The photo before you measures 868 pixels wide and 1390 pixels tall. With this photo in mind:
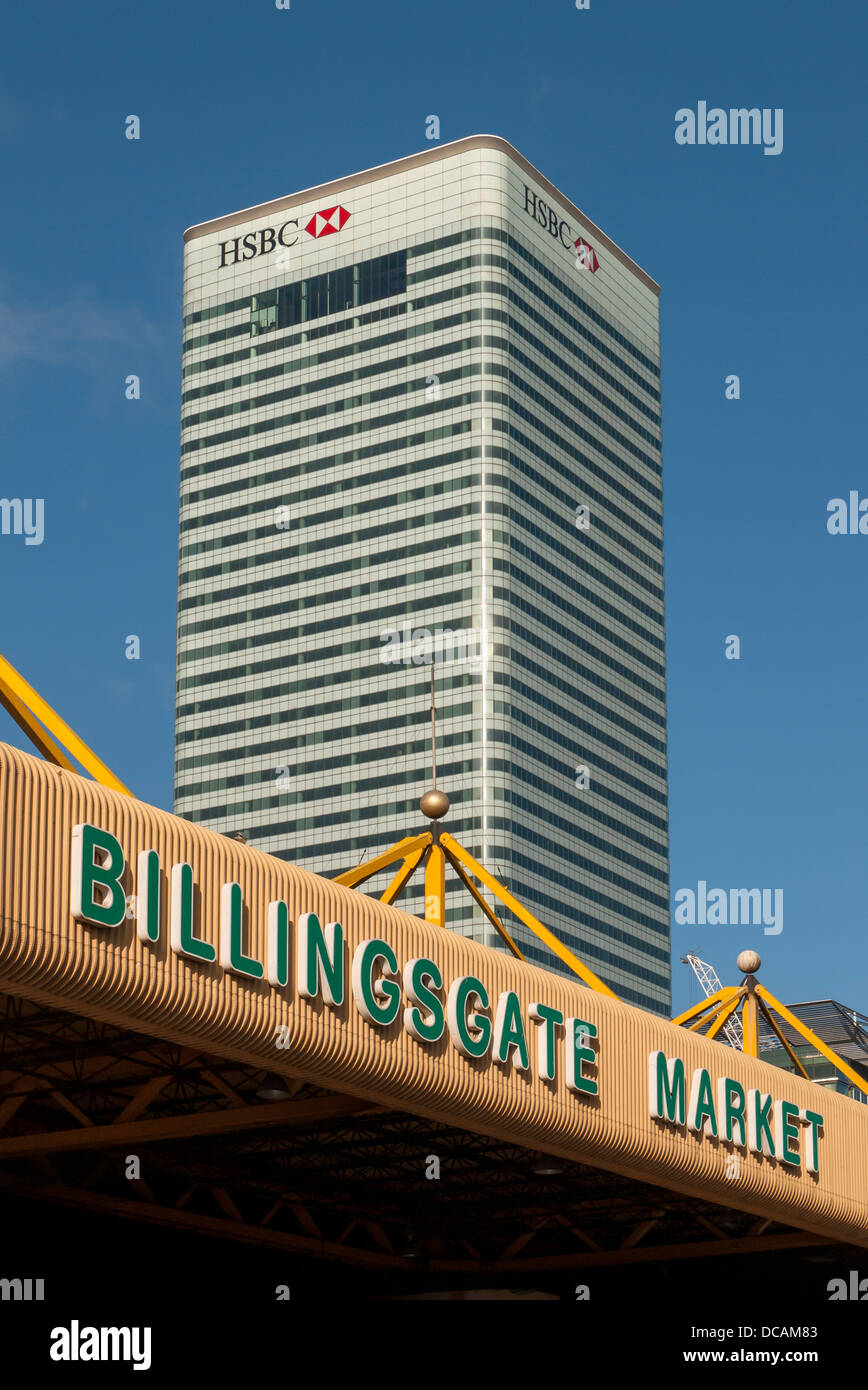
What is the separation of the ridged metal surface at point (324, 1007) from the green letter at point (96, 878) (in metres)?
0.14

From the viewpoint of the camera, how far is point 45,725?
30094 millimetres

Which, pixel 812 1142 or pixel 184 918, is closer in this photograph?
pixel 184 918

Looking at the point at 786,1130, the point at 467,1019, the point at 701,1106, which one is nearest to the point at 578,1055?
the point at 467,1019

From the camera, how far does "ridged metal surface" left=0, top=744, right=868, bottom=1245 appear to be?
1037 inches

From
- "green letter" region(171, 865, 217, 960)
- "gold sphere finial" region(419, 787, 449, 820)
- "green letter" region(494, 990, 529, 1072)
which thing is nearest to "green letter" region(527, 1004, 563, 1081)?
"green letter" region(494, 990, 529, 1072)

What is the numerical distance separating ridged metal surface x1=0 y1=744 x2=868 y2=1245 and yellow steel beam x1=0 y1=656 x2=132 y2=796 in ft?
5.27

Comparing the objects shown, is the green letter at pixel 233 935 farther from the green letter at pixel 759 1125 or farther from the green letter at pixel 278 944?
the green letter at pixel 759 1125

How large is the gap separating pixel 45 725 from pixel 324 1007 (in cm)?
613

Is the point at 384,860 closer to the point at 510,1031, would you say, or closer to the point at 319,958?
the point at 510,1031

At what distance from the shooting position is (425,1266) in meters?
54.1

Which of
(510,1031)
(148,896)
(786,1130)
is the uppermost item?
(148,896)

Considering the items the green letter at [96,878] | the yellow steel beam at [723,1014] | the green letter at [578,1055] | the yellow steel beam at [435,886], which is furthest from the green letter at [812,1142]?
the green letter at [96,878]

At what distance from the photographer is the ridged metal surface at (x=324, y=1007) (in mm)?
26344
